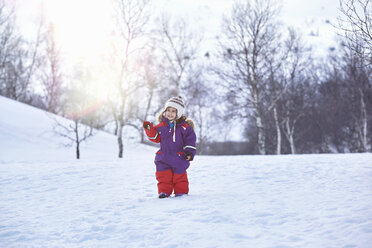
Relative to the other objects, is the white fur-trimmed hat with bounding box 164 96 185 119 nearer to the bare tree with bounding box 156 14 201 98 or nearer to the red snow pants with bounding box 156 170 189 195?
the red snow pants with bounding box 156 170 189 195

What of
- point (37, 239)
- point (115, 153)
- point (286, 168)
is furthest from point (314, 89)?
point (37, 239)

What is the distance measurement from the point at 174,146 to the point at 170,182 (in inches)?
20.9

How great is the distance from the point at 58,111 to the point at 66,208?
94.5 ft

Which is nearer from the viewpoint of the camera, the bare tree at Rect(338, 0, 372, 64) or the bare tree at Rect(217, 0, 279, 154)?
the bare tree at Rect(338, 0, 372, 64)

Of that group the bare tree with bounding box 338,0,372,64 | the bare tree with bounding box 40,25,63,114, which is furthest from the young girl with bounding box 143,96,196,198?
the bare tree with bounding box 40,25,63,114

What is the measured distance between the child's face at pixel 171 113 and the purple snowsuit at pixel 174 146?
0.36 feet

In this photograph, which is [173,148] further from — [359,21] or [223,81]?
[223,81]

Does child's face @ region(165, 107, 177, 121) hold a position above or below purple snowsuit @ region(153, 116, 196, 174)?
above

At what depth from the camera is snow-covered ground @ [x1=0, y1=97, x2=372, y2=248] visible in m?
2.58

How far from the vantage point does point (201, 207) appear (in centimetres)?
348

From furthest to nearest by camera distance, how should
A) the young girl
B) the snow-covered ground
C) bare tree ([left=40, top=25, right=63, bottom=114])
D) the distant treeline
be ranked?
bare tree ([left=40, top=25, right=63, bottom=114]) < the distant treeline < the young girl < the snow-covered ground

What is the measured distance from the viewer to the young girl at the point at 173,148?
13.5ft

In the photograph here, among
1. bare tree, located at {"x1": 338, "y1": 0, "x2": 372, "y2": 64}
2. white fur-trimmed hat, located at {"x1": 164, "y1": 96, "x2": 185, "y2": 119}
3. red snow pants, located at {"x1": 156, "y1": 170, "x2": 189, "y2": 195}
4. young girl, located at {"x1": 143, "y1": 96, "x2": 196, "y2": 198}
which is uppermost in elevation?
bare tree, located at {"x1": 338, "y1": 0, "x2": 372, "y2": 64}

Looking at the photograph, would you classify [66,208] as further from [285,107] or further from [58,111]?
[58,111]
